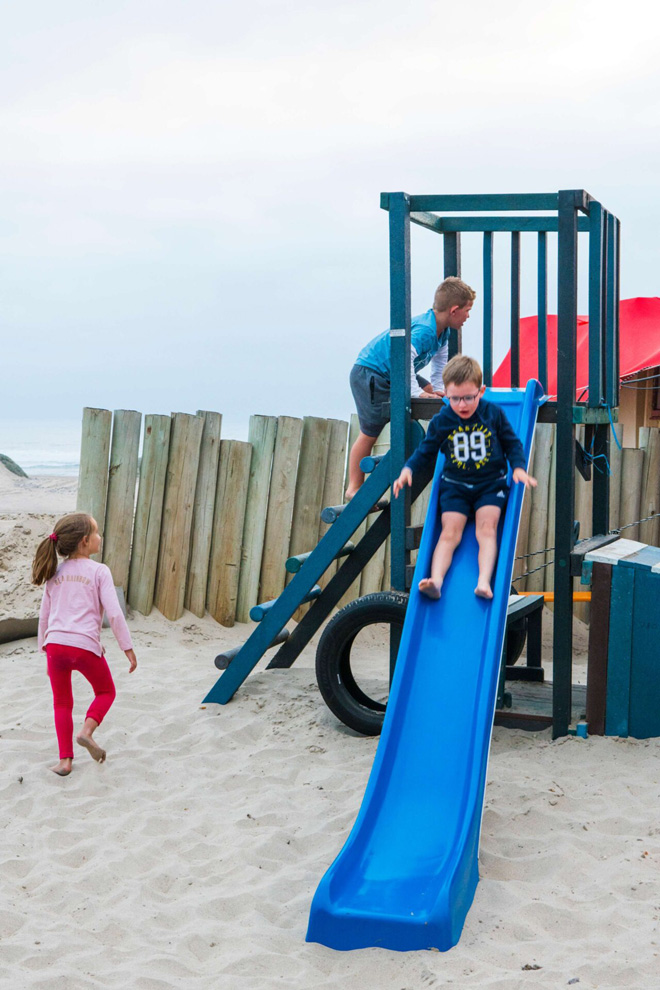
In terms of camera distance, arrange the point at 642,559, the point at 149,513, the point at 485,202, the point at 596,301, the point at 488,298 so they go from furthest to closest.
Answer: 1. the point at 149,513
2. the point at 488,298
3. the point at 596,301
4. the point at 485,202
5. the point at 642,559

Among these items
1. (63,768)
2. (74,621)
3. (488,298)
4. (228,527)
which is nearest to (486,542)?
(488,298)

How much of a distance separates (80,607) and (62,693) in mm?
466

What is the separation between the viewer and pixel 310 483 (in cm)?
831

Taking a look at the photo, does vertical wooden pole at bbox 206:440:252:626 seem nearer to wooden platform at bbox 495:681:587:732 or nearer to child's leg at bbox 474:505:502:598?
wooden platform at bbox 495:681:587:732

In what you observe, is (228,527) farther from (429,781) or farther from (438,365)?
(429,781)

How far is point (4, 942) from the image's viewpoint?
141 inches

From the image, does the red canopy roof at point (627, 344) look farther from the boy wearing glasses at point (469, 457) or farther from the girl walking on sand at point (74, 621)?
the girl walking on sand at point (74, 621)

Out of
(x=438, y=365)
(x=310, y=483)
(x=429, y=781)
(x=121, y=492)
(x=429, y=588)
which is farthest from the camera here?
(x=310, y=483)

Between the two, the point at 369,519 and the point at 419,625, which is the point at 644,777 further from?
the point at 369,519

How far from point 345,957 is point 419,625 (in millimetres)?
1748

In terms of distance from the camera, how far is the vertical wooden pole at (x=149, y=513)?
7.89 m

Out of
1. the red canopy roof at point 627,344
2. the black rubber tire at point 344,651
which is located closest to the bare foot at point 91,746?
the black rubber tire at point 344,651

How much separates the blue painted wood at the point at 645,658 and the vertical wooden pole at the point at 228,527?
370cm

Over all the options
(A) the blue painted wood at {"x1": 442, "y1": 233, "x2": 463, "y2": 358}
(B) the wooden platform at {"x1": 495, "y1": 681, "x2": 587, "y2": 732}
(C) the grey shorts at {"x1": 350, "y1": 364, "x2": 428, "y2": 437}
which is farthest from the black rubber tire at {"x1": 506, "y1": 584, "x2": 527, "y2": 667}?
(A) the blue painted wood at {"x1": 442, "y1": 233, "x2": 463, "y2": 358}
